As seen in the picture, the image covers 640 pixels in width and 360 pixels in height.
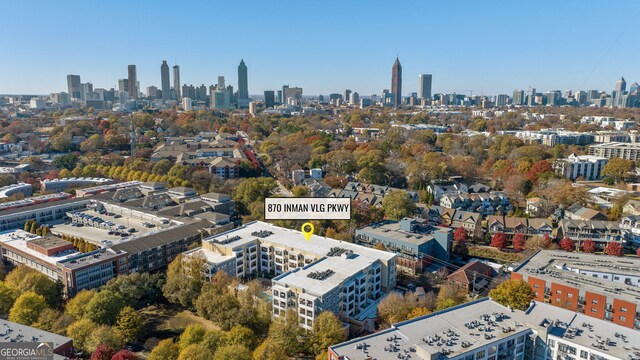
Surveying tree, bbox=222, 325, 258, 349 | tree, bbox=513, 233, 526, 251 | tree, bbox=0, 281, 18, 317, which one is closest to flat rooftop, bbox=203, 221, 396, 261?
tree, bbox=222, 325, 258, 349

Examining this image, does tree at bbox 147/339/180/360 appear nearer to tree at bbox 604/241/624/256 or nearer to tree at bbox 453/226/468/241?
tree at bbox 453/226/468/241

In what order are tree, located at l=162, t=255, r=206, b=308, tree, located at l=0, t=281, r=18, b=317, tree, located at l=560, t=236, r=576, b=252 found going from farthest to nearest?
1. tree, located at l=560, t=236, r=576, b=252
2. tree, located at l=162, t=255, r=206, b=308
3. tree, located at l=0, t=281, r=18, b=317

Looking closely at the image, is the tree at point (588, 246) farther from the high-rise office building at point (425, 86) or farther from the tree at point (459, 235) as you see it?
the high-rise office building at point (425, 86)

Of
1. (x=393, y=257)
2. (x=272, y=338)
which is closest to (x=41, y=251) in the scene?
→ (x=272, y=338)

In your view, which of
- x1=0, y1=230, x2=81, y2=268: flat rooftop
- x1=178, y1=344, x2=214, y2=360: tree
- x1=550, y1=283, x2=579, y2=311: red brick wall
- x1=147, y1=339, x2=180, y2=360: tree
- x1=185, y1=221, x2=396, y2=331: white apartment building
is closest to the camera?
x1=178, y1=344, x2=214, y2=360: tree

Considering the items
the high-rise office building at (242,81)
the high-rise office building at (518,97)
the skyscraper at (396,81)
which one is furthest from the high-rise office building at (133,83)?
the high-rise office building at (518,97)

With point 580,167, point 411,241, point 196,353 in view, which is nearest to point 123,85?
point 580,167
